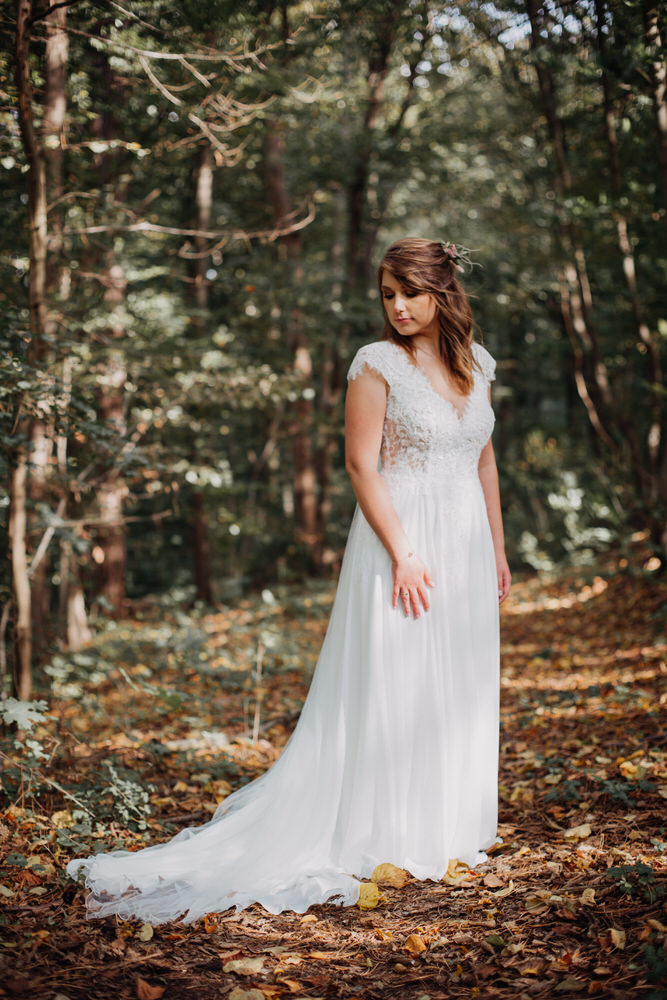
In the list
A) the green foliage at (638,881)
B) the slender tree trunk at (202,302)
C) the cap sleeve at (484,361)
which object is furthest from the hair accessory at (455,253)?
the slender tree trunk at (202,302)

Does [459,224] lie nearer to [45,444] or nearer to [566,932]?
[45,444]

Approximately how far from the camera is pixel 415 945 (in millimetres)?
2352

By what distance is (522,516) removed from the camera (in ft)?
46.8

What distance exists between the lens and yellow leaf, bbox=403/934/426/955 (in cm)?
234

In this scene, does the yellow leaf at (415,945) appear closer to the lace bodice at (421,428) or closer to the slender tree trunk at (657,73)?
the lace bodice at (421,428)

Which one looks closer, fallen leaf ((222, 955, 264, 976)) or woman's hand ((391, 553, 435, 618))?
fallen leaf ((222, 955, 264, 976))

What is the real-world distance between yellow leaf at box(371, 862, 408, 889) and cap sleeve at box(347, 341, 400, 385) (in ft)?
6.09

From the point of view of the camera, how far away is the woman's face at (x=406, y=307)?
2977 millimetres

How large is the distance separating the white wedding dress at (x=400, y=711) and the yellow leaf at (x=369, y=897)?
6.6 inches

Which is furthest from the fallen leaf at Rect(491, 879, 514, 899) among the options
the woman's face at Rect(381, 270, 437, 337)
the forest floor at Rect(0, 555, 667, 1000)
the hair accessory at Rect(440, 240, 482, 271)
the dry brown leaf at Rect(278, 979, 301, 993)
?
the hair accessory at Rect(440, 240, 482, 271)

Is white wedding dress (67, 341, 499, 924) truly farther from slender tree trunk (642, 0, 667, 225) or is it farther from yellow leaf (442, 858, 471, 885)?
slender tree trunk (642, 0, 667, 225)

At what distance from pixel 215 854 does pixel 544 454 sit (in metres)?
12.2

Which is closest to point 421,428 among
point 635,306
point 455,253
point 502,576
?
point 455,253

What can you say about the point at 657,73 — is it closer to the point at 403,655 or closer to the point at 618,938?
the point at 403,655
